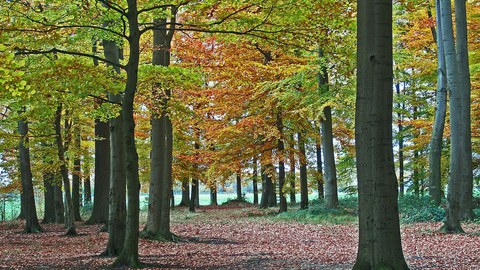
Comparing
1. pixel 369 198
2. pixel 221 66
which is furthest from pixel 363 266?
pixel 221 66

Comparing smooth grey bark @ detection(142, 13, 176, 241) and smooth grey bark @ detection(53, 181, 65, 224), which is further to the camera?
smooth grey bark @ detection(53, 181, 65, 224)

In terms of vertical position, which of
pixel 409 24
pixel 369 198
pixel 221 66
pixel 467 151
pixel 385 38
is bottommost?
pixel 369 198

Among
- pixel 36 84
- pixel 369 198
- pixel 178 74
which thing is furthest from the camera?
pixel 178 74

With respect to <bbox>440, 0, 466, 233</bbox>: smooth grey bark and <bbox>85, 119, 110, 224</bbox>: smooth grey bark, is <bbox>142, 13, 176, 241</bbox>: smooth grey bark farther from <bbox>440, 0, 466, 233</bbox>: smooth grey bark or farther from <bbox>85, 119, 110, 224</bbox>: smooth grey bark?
<bbox>440, 0, 466, 233</bbox>: smooth grey bark

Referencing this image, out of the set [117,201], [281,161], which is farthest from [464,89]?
[117,201]

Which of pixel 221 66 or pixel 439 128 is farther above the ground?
pixel 221 66

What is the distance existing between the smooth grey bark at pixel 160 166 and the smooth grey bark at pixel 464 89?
7977 millimetres

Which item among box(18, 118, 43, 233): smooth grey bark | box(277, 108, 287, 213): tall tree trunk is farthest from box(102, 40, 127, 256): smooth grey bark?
box(277, 108, 287, 213): tall tree trunk

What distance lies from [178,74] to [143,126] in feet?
51.5

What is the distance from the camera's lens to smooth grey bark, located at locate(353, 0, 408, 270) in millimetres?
5324

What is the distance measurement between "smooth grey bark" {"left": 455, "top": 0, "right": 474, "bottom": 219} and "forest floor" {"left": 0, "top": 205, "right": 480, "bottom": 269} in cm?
137

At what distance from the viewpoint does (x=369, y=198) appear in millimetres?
5395

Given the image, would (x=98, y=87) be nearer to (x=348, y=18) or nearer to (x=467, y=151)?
(x=348, y=18)

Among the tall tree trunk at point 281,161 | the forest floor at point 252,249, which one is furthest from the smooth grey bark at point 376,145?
the tall tree trunk at point 281,161
